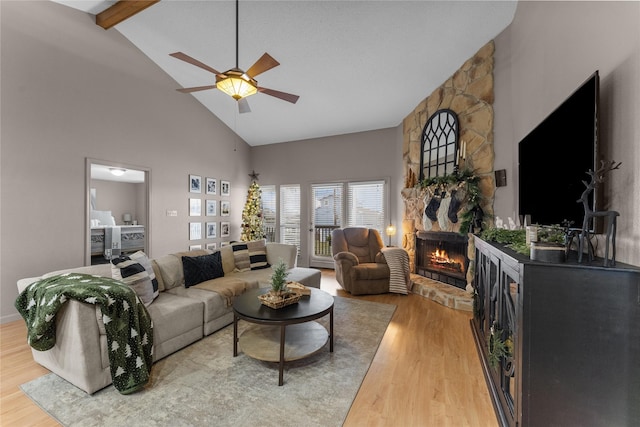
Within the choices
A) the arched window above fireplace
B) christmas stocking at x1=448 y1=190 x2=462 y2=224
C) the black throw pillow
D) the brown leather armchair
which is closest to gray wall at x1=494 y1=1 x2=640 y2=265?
christmas stocking at x1=448 y1=190 x2=462 y2=224

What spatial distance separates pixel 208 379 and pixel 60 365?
3.65ft

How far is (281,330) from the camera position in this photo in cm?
209

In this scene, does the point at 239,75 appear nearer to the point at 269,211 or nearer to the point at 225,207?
the point at 225,207

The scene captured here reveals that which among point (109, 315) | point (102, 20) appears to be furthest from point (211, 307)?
point (102, 20)

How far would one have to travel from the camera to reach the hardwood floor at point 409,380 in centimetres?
175

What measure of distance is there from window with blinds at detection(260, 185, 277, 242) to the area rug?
457 centimetres

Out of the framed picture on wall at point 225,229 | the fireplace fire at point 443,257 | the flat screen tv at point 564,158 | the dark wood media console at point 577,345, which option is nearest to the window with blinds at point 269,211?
the framed picture on wall at point 225,229

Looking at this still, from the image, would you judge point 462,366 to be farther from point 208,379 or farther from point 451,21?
point 451,21

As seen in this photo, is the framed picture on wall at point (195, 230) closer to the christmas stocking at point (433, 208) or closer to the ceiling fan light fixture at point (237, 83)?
the ceiling fan light fixture at point (237, 83)

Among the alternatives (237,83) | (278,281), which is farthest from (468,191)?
(237,83)

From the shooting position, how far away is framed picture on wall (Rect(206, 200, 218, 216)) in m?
5.96

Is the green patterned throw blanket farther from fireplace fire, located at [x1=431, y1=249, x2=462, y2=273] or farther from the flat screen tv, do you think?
fireplace fire, located at [x1=431, y1=249, x2=462, y2=273]

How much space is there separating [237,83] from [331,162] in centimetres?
381

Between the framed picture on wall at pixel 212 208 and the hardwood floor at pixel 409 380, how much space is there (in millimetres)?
3267
